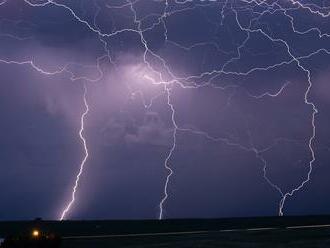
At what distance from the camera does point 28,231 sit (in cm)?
2339

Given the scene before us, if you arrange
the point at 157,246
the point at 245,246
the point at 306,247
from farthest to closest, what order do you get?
the point at 157,246 → the point at 245,246 → the point at 306,247

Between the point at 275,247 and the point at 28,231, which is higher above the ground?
the point at 28,231

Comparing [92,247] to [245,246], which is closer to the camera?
[245,246]

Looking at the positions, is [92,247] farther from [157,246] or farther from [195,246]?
[195,246]

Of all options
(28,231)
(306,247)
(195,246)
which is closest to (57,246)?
(28,231)

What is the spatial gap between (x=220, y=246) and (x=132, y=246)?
4.26 metres

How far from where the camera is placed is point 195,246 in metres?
23.0

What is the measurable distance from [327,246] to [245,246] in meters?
3.27

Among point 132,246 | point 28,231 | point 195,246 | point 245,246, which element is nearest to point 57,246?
point 28,231

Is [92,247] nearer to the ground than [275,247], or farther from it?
farther from it

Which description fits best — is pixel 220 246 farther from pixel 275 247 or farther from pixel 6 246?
pixel 6 246

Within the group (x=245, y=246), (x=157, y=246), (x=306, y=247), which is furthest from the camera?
(x=157, y=246)

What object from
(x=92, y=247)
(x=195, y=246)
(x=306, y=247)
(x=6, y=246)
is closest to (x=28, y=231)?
(x=6, y=246)

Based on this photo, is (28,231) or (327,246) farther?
(28,231)
